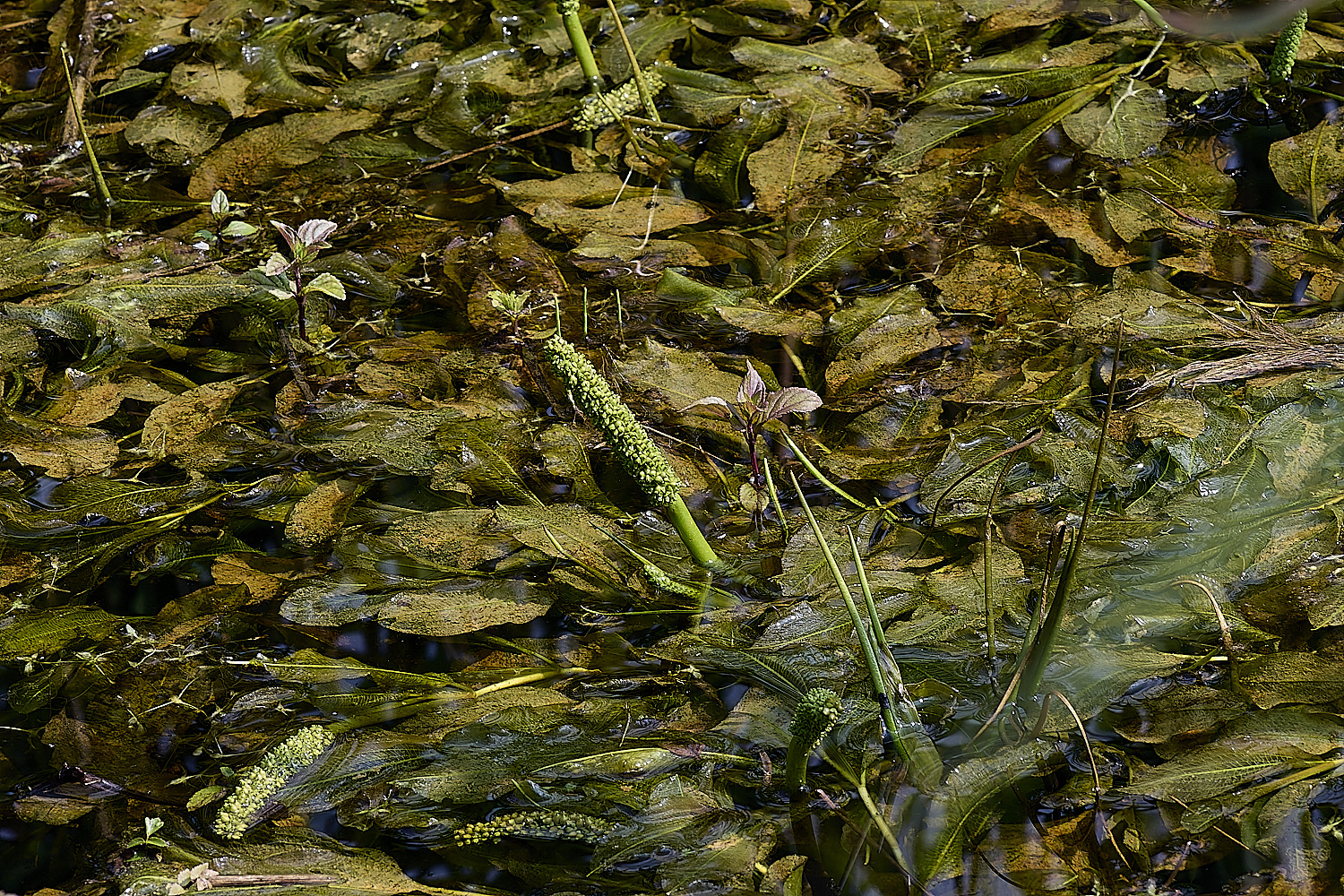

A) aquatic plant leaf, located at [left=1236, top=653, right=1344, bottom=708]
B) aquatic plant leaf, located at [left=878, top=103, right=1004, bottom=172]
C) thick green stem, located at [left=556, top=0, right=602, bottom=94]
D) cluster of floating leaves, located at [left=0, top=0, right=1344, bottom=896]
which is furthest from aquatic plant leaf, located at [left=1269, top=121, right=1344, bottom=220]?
thick green stem, located at [left=556, top=0, right=602, bottom=94]

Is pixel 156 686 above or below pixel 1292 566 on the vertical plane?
below

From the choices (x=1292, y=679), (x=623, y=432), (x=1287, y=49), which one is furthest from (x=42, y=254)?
(x=1287, y=49)

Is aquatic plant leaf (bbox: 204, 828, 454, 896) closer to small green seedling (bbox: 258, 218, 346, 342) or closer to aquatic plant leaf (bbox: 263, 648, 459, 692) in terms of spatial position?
aquatic plant leaf (bbox: 263, 648, 459, 692)

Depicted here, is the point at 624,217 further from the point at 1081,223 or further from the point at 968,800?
the point at 968,800

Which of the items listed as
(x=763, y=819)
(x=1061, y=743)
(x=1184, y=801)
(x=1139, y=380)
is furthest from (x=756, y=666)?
(x=1139, y=380)

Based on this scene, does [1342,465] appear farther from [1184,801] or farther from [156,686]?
[156,686]
